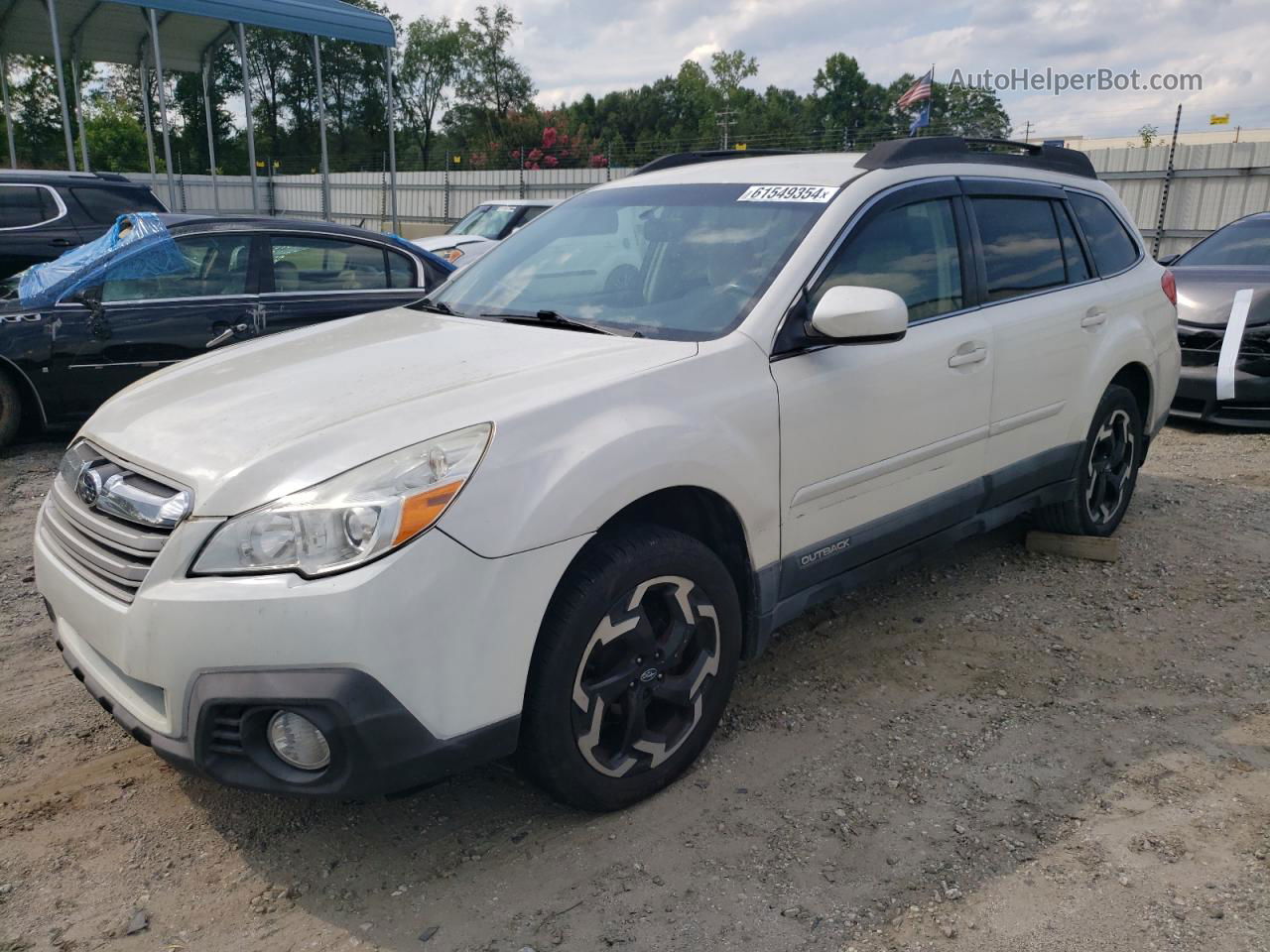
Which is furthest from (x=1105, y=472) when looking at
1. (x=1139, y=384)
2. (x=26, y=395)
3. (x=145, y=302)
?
(x=26, y=395)

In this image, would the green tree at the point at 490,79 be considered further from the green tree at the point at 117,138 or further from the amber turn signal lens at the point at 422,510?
the amber turn signal lens at the point at 422,510

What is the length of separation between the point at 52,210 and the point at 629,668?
833 centimetres

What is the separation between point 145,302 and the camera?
20.9 ft

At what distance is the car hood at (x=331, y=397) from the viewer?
232 cm

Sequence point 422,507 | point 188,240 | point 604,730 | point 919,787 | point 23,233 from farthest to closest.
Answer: point 23,233
point 188,240
point 919,787
point 604,730
point 422,507

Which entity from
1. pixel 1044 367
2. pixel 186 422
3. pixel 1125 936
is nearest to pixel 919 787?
pixel 1125 936

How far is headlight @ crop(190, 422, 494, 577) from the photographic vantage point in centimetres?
219

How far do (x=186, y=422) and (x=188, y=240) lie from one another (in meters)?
4.44

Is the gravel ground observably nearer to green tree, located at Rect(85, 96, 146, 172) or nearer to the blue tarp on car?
the blue tarp on car

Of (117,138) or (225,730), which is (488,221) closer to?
(225,730)

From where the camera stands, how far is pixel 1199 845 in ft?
8.70

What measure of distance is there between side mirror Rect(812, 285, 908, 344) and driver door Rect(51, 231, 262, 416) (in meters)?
4.39

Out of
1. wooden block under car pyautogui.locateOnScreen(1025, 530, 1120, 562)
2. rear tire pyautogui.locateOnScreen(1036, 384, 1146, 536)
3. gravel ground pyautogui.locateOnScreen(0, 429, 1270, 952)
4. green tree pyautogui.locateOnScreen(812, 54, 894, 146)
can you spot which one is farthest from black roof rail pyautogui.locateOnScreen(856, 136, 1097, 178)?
green tree pyautogui.locateOnScreen(812, 54, 894, 146)

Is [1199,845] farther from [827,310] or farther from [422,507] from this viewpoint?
[422,507]
